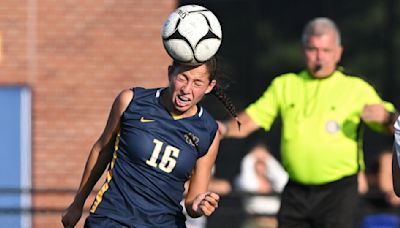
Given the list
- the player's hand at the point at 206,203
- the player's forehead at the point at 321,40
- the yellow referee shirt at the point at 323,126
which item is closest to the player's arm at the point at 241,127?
the yellow referee shirt at the point at 323,126

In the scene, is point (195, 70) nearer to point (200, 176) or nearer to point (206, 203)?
point (200, 176)

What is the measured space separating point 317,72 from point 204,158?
2396 millimetres

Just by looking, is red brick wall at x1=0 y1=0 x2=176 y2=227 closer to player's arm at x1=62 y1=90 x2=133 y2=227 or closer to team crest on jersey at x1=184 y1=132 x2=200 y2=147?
player's arm at x1=62 y1=90 x2=133 y2=227

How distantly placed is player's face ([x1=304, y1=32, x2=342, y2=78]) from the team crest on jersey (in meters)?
2.42

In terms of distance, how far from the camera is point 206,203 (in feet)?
21.8

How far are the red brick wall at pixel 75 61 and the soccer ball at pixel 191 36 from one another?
250 inches

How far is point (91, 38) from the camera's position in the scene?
535 inches

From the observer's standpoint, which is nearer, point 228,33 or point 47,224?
point 47,224

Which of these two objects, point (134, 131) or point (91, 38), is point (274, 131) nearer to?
point (91, 38)

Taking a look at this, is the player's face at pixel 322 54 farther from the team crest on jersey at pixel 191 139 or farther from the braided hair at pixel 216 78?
the team crest on jersey at pixel 191 139

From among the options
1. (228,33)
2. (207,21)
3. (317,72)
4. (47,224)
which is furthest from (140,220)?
(228,33)

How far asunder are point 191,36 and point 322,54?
7.81 feet

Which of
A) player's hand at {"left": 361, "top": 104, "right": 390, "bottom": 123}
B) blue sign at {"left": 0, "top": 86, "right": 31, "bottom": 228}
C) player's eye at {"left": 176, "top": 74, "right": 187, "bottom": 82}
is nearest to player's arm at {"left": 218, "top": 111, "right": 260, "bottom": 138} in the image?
player's hand at {"left": 361, "top": 104, "right": 390, "bottom": 123}

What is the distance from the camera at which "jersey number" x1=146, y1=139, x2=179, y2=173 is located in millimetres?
7004
